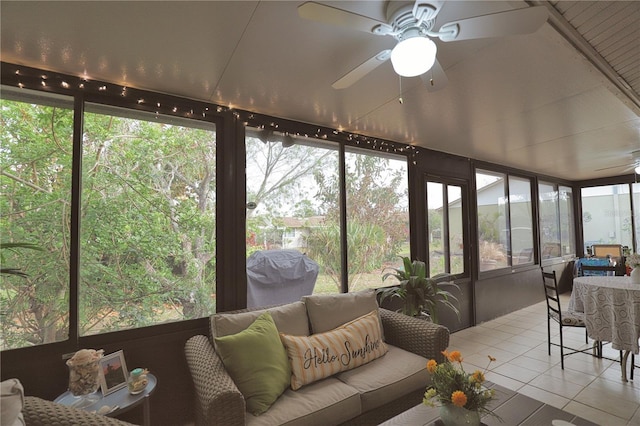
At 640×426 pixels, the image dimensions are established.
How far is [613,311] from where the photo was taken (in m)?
2.70

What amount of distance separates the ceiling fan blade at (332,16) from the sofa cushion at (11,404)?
1768 millimetres

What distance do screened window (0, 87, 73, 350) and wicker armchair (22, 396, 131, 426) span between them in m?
0.78

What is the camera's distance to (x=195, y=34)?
1577mm

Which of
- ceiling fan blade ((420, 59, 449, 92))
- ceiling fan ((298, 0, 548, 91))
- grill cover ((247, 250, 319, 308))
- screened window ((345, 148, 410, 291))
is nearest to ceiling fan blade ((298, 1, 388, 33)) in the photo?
ceiling fan ((298, 0, 548, 91))

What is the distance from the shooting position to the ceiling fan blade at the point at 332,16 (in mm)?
1083

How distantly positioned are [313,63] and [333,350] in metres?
1.89

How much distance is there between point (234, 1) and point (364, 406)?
2.29m

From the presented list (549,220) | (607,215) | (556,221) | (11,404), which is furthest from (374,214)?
(607,215)

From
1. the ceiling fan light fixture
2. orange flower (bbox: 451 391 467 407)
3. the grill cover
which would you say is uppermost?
the ceiling fan light fixture

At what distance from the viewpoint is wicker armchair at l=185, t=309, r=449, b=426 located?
1443 mm

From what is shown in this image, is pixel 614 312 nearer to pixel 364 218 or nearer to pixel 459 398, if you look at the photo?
pixel 364 218

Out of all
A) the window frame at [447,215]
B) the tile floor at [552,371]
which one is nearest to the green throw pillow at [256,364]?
the tile floor at [552,371]

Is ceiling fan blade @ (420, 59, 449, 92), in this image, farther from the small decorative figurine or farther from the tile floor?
the tile floor

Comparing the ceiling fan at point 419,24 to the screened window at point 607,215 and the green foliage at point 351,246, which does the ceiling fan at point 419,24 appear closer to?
the green foliage at point 351,246
